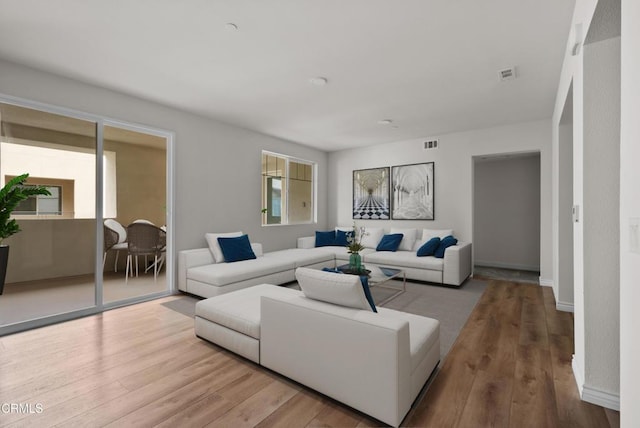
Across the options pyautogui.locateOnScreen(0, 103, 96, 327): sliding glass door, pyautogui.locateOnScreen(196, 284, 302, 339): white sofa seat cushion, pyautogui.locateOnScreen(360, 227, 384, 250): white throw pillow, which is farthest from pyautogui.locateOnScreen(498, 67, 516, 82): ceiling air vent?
pyautogui.locateOnScreen(0, 103, 96, 327): sliding glass door

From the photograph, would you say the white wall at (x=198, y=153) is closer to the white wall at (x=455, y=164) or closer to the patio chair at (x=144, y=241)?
the patio chair at (x=144, y=241)

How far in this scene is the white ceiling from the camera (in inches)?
86.8

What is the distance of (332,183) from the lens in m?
7.28

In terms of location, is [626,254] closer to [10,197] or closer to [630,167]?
[630,167]

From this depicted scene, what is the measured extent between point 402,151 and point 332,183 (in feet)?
6.04

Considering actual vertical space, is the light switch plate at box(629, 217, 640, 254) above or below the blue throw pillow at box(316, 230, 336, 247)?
above

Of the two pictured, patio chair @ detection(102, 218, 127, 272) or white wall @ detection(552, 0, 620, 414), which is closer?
white wall @ detection(552, 0, 620, 414)

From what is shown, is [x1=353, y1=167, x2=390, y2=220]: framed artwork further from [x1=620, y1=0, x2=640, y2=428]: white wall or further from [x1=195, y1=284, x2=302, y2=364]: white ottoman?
[x1=620, y1=0, x2=640, y2=428]: white wall

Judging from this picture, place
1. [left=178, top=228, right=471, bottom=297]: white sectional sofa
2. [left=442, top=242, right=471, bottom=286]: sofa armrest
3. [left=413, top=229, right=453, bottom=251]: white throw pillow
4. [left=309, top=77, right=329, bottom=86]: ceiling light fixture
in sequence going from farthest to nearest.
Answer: [left=413, top=229, right=453, bottom=251]: white throw pillow < [left=442, top=242, right=471, bottom=286]: sofa armrest < [left=178, top=228, right=471, bottom=297]: white sectional sofa < [left=309, top=77, right=329, bottom=86]: ceiling light fixture

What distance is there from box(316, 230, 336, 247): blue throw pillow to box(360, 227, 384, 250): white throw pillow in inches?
25.9

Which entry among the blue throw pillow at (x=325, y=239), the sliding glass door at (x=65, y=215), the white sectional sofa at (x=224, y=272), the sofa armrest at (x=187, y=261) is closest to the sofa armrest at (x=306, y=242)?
the blue throw pillow at (x=325, y=239)

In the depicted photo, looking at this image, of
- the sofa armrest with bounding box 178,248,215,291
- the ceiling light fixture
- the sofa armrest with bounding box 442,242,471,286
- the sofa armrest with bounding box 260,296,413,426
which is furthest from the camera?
the sofa armrest with bounding box 442,242,471,286

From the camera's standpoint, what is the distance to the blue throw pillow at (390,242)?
220 inches

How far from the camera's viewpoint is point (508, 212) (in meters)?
6.17
